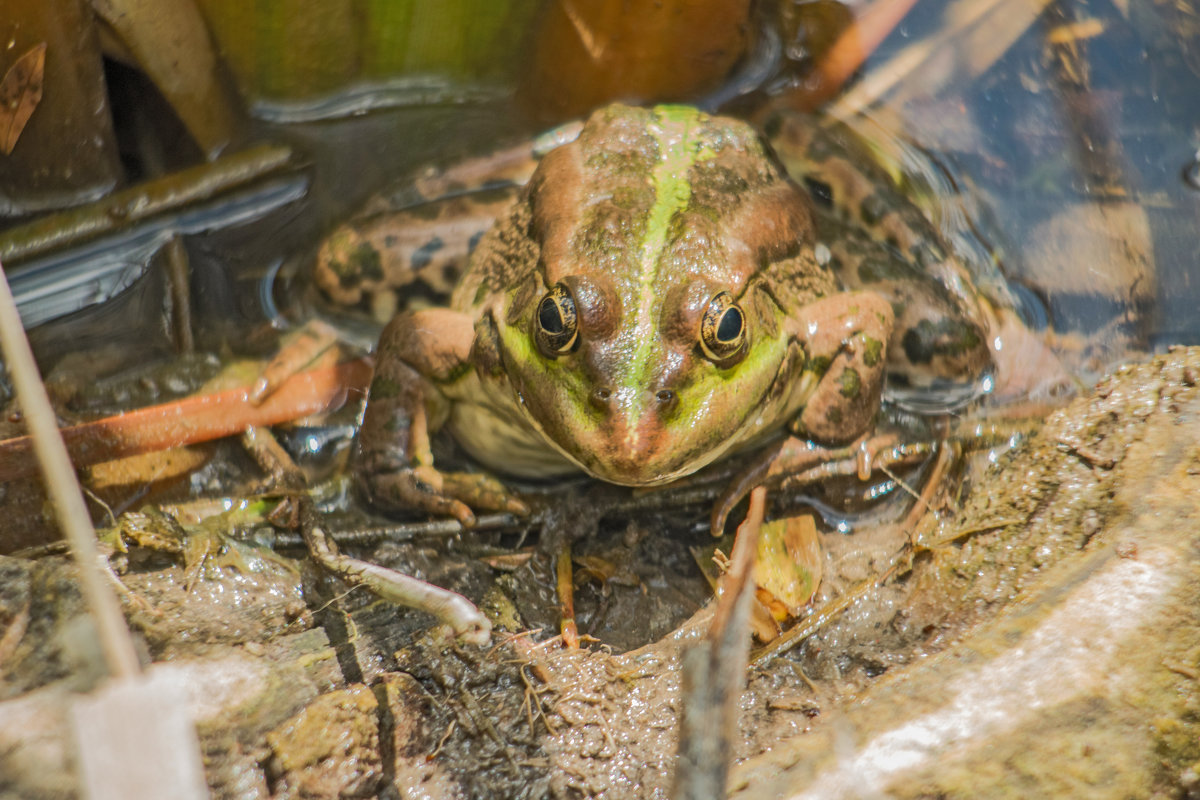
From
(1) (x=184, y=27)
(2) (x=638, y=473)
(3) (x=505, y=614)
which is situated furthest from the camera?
(1) (x=184, y=27)

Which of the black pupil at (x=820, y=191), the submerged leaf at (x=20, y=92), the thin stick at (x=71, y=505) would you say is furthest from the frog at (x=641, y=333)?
the submerged leaf at (x=20, y=92)

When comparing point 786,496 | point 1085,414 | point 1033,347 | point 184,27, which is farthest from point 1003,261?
point 184,27

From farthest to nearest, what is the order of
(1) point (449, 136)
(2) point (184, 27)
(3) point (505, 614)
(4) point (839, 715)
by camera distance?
(1) point (449, 136)
(2) point (184, 27)
(3) point (505, 614)
(4) point (839, 715)

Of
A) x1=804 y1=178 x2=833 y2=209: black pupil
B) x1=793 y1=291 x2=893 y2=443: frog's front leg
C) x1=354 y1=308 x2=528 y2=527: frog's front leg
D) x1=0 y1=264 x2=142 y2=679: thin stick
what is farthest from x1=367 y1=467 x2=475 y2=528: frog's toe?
x1=804 y1=178 x2=833 y2=209: black pupil

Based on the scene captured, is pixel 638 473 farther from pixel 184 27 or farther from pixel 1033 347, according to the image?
pixel 184 27

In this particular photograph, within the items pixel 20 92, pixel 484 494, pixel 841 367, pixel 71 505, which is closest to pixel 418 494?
pixel 484 494

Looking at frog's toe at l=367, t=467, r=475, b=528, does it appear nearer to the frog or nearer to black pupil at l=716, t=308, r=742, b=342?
the frog
